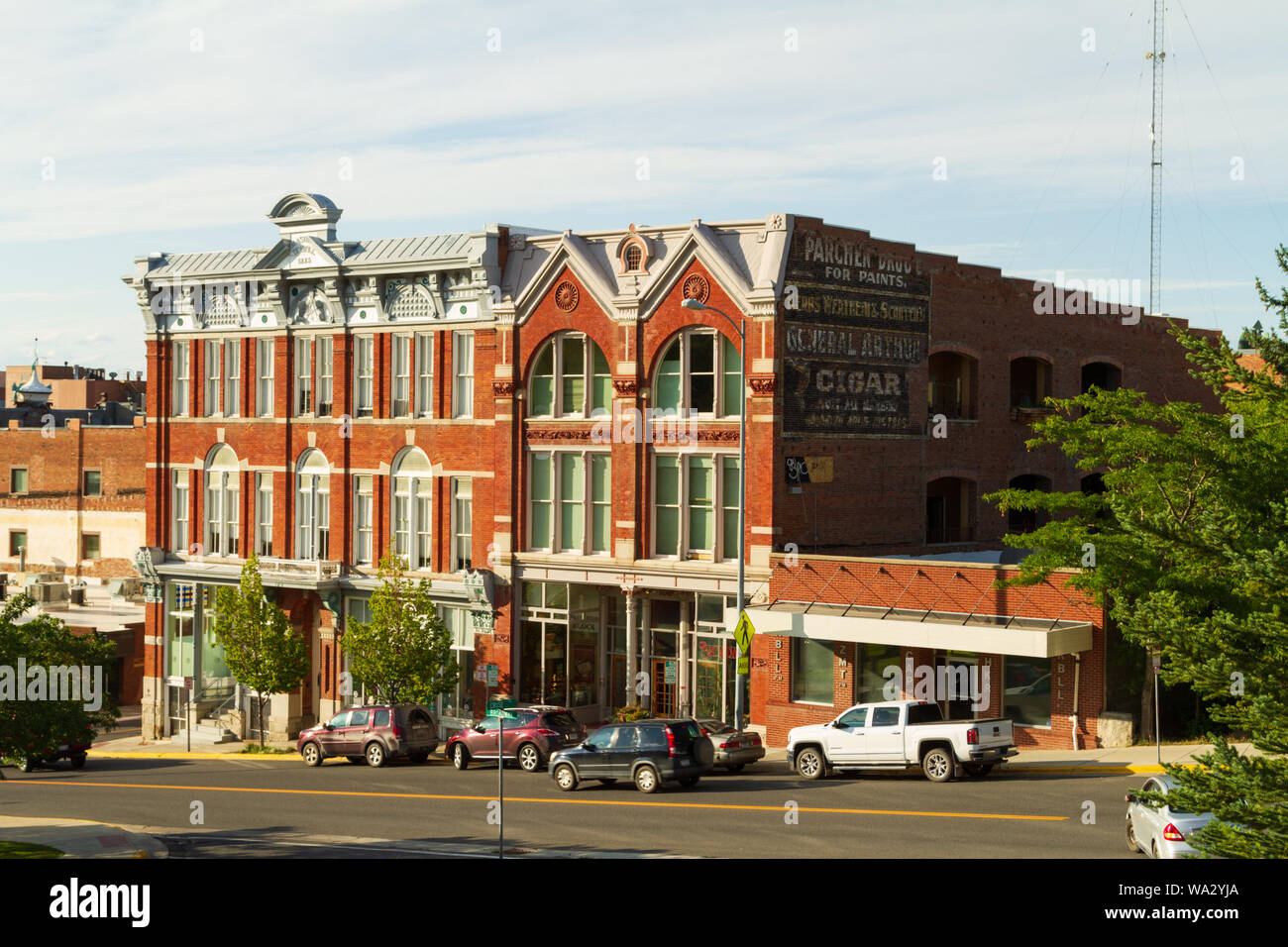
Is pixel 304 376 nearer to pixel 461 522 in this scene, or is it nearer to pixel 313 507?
pixel 313 507

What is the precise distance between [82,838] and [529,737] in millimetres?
13669

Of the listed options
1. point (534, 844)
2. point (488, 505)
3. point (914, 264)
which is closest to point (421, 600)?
point (488, 505)

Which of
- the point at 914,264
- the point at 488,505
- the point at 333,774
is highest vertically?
the point at 914,264

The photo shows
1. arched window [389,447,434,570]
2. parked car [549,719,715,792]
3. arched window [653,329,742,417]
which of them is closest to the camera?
parked car [549,719,715,792]

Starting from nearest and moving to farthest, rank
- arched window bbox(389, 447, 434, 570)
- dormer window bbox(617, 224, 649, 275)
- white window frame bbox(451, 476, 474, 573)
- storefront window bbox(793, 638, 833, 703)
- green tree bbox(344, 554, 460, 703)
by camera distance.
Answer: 1. storefront window bbox(793, 638, 833, 703)
2. dormer window bbox(617, 224, 649, 275)
3. green tree bbox(344, 554, 460, 703)
4. white window frame bbox(451, 476, 474, 573)
5. arched window bbox(389, 447, 434, 570)

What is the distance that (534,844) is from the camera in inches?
966

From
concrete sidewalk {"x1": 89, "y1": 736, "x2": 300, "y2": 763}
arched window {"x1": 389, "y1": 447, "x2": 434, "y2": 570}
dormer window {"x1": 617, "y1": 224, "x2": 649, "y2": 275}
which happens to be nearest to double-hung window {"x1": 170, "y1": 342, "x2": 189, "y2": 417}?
arched window {"x1": 389, "y1": 447, "x2": 434, "y2": 570}

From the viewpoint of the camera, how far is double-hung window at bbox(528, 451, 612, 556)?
1751 inches

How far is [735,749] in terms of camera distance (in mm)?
33375

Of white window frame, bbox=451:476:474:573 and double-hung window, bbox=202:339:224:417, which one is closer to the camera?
white window frame, bbox=451:476:474:573

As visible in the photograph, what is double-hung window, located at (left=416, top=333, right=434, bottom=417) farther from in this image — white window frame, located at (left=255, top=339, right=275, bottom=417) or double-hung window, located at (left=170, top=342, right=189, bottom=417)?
double-hung window, located at (left=170, top=342, right=189, bottom=417)

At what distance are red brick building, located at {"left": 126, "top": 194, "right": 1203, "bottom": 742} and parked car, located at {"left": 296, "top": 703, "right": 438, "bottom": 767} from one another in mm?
5605
